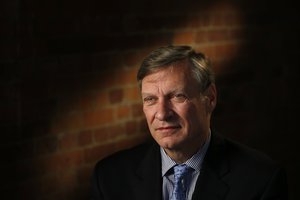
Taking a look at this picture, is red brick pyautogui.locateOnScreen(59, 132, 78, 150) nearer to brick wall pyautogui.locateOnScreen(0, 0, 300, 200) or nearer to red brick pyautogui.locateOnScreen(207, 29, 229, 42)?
brick wall pyautogui.locateOnScreen(0, 0, 300, 200)

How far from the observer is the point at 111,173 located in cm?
230

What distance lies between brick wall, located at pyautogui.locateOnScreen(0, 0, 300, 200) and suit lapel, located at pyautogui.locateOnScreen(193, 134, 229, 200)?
0.78m

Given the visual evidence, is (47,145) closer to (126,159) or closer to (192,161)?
(126,159)

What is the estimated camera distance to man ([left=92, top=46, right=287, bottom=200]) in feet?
6.95

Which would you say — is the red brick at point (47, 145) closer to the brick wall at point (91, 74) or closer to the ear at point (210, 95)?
the brick wall at point (91, 74)

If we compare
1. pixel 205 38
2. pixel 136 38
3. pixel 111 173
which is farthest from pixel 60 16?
pixel 205 38

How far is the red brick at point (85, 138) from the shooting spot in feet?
9.12

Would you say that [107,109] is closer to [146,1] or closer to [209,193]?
[146,1]

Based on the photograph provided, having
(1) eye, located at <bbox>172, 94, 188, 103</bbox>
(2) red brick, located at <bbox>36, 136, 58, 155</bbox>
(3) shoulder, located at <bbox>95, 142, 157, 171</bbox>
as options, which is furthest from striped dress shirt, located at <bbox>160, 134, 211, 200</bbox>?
(2) red brick, located at <bbox>36, 136, 58, 155</bbox>

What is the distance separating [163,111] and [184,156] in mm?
213

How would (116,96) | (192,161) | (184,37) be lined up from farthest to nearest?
(184,37), (116,96), (192,161)

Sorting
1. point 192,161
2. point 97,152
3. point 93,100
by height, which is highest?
point 93,100

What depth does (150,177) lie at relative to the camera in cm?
223

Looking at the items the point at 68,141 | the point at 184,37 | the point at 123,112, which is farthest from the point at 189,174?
the point at 184,37
